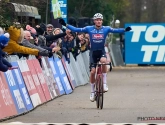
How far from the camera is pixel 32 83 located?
1598 centimetres

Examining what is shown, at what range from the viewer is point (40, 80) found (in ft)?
56.2

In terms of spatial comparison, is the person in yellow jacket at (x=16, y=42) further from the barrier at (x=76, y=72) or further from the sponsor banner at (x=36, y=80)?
the barrier at (x=76, y=72)

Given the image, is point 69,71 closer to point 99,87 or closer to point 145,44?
point 99,87

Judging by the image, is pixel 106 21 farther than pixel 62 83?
Yes

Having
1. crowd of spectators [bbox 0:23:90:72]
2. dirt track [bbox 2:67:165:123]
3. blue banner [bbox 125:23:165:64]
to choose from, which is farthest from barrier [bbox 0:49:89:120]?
blue banner [bbox 125:23:165:64]

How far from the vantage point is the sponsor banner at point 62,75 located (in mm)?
20656

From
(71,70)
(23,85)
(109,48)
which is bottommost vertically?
(109,48)

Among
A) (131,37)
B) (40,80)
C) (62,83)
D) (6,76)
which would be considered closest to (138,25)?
(131,37)

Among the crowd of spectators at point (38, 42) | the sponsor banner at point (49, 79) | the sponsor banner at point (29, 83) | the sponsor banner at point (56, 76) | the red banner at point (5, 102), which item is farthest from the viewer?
the sponsor banner at point (56, 76)

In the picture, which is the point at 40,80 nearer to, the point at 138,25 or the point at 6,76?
the point at 6,76

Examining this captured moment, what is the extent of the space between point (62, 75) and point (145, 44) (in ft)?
67.6

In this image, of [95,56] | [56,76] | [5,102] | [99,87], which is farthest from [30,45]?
[56,76]

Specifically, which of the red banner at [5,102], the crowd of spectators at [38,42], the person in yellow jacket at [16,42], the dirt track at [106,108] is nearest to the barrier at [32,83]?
the red banner at [5,102]

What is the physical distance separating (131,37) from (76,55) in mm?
15972
